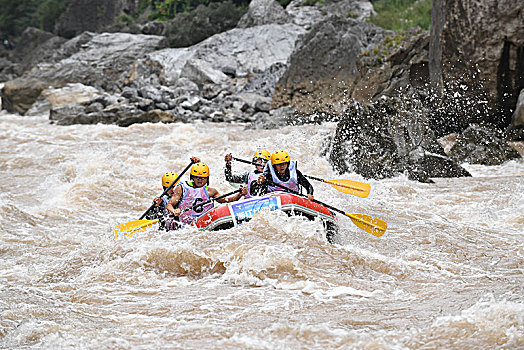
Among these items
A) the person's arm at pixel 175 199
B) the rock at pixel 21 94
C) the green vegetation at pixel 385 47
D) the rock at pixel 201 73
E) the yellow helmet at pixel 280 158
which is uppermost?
the green vegetation at pixel 385 47

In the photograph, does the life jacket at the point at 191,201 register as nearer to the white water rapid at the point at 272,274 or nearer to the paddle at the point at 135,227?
the paddle at the point at 135,227

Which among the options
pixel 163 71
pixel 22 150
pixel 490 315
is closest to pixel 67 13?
pixel 163 71

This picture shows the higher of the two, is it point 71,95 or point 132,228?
point 132,228

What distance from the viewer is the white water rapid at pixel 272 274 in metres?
3.20

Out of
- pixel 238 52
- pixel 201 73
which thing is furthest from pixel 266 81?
pixel 238 52

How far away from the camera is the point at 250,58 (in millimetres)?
22016

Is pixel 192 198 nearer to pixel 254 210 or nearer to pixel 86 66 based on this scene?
pixel 254 210

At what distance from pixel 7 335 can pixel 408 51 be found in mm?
12575

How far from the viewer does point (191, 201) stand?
5.95m

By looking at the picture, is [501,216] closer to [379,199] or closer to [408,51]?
[379,199]

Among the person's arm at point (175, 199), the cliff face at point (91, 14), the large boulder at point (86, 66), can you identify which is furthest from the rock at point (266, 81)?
the cliff face at point (91, 14)

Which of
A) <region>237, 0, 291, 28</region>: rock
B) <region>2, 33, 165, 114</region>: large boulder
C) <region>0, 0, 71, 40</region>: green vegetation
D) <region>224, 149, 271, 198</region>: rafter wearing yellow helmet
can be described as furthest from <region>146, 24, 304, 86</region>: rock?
<region>0, 0, 71, 40</region>: green vegetation

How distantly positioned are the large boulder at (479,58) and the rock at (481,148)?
2.38 ft

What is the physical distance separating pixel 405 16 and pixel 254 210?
15636mm
